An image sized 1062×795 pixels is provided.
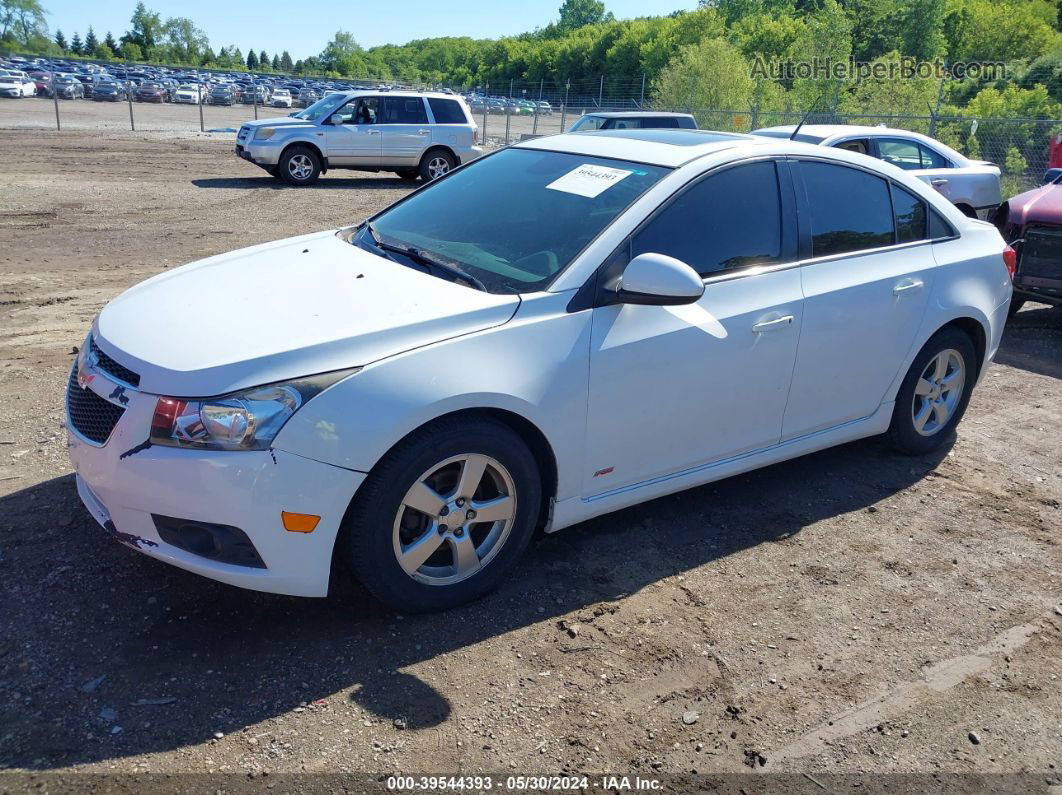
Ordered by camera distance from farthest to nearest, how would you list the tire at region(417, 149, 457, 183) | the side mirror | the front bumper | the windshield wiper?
the tire at region(417, 149, 457, 183) < the windshield wiper < the side mirror < the front bumper

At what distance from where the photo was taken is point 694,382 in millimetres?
3777

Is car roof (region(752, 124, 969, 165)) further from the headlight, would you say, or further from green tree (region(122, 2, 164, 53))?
green tree (region(122, 2, 164, 53))

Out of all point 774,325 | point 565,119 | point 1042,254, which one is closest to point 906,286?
point 774,325

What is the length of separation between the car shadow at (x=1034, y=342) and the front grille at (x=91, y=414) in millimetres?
6659

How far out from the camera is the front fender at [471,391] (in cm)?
292

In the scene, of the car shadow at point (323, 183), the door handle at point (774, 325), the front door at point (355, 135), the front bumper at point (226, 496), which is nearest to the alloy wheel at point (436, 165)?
the car shadow at point (323, 183)

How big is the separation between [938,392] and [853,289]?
121 centimetres

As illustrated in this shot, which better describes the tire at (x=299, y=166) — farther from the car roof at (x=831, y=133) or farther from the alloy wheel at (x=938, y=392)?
the alloy wheel at (x=938, y=392)

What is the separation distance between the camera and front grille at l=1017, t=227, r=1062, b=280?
8.05 meters

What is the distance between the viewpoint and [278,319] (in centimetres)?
326

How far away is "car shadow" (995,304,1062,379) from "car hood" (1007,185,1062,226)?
3.50 feet

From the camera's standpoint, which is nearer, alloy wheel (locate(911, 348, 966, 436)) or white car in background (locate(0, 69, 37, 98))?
alloy wheel (locate(911, 348, 966, 436))

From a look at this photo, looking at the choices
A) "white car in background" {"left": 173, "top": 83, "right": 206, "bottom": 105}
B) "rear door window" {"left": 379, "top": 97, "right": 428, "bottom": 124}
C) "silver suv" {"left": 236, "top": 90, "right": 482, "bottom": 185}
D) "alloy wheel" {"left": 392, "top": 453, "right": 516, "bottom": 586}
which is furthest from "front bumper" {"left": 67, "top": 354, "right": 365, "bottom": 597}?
"white car in background" {"left": 173, "top": 83, "right": 206, "bottom": 105}

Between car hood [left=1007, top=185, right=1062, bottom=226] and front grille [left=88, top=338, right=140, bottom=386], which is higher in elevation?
car hood [left=1007, top=185, right=1062, bottom=226]
